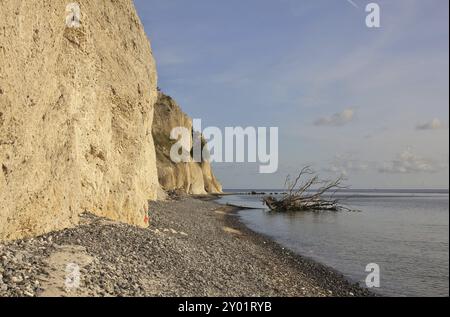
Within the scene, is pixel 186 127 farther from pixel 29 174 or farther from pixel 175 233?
pixel 29 174

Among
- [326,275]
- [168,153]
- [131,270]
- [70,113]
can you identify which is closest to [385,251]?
[326,275]

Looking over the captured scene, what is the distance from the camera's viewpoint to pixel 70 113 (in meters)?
11.1

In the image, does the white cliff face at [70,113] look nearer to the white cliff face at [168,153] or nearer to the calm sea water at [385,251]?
the calm sea water at [385,251]

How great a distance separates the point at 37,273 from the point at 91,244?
239cm

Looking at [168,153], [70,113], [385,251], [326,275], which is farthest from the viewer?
[168,153]

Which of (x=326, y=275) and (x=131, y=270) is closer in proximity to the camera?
(x=131, y=270)

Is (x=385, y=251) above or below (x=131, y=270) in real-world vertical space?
below

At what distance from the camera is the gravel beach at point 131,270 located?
663 cm

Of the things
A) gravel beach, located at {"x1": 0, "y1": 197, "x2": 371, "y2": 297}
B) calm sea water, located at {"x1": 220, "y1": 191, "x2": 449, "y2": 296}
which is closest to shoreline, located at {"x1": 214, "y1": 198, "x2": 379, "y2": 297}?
gravel beach, located at {"x1": 0, "y1": 197, "x2": 371, "y2": 297}

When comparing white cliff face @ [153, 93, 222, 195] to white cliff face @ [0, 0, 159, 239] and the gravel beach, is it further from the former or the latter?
the gravel beach

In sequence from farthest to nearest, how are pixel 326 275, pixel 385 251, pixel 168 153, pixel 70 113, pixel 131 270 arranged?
pixel 168 153, pixel 385 251, pixel 326 275, pixel 70 113, pixel 131 270

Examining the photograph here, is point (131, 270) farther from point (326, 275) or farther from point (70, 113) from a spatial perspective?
point (326, 275)

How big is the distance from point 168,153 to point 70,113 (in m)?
53.7

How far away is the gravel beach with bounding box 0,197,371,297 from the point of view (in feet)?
21.8
